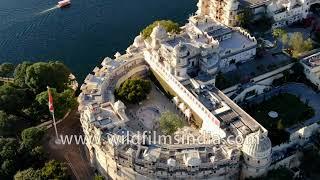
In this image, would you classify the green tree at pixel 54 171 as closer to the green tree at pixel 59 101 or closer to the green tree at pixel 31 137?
the green tree at pixel 31 137

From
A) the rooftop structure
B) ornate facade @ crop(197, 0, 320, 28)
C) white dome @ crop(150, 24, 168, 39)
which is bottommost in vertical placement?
the rooftop structure

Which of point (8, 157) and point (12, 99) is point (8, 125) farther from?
point (8, 157)

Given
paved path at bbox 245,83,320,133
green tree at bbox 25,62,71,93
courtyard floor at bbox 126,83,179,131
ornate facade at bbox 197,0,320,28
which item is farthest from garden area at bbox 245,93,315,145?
green tree at bbox 25,62,71,93

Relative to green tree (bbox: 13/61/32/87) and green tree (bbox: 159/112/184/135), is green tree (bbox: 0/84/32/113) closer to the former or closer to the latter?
green tree (bbox: 13/61/32/87)

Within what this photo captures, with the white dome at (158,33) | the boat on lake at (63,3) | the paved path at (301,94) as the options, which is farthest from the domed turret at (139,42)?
the boat on lake at (63,3)

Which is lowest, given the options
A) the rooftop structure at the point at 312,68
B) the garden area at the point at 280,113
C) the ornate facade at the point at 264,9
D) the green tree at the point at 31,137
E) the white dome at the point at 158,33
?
the garden area at the point at 280,113

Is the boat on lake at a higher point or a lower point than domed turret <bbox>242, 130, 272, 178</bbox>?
higher
